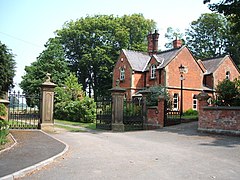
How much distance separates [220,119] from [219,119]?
0.07 meters

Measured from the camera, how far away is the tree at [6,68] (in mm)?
15125

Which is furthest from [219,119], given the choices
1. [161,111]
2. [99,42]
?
[99,42]

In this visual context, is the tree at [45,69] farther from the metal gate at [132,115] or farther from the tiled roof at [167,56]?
the metal gate at [132,115]

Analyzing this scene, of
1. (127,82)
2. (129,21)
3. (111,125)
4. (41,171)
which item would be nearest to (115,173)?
(41,171)

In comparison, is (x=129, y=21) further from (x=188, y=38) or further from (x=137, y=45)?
(x=188, y=38)

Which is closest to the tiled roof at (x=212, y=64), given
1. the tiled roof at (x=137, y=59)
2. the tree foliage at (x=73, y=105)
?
the tiled roof at (x=137, y=59)

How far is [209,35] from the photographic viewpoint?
200ft

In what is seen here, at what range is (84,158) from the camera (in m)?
8.76

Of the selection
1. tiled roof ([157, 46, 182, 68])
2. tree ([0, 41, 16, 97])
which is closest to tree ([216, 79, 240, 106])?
tree ([0, 41, 16, 97])

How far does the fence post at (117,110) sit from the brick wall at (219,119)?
507 centimetres

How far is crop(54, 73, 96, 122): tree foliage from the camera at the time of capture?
28375 millimetres

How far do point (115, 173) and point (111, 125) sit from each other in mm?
12224

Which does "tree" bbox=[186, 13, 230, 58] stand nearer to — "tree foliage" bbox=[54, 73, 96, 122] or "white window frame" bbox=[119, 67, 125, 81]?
"white window frame" bbox=[119, 67, 125, 81]

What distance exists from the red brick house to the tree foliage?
715 centimetres
